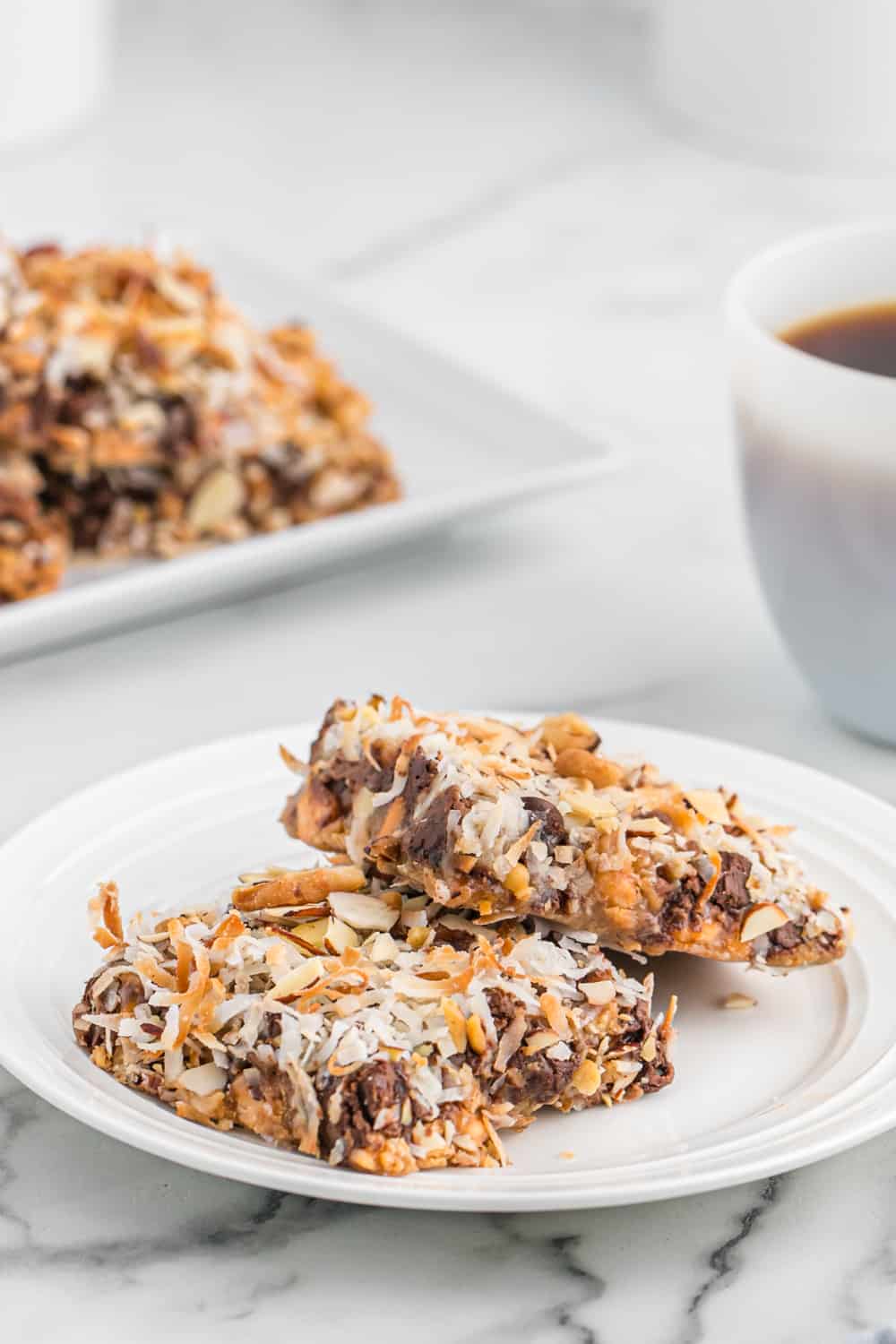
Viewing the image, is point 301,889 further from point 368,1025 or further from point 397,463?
point 397,463

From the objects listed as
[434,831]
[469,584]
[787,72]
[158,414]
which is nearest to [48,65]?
[787,72]

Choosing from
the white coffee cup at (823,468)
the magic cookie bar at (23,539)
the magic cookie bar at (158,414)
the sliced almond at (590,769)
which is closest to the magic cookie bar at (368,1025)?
the sliced almond at (590,769)

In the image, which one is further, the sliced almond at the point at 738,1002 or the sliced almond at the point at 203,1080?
the sliced almond at the point at 738,1002

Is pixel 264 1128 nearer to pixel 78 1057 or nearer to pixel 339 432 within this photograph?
pixel 78 1057

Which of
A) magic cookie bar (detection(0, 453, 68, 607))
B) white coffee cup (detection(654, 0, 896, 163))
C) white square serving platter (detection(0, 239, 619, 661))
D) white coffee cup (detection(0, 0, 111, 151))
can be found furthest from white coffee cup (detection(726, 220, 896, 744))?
white coffee cup (detection(0, 0, 111, 151))

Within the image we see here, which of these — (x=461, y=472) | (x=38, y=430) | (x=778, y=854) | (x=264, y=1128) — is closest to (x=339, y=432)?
(x=461, y=472)

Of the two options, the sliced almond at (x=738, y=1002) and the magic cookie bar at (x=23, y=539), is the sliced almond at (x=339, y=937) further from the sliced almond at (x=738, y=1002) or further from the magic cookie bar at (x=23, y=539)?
the magic cookie bar at (x=23, y=539)

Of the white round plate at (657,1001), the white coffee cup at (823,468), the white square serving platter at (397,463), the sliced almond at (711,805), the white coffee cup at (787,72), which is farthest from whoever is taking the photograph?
the white coffee cup at (787,72)
